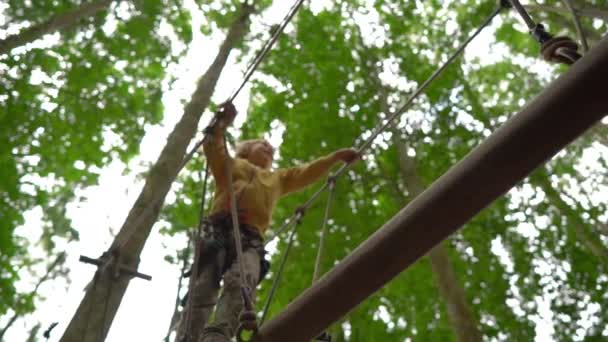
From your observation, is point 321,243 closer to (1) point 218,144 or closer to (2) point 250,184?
(2) point 250,184

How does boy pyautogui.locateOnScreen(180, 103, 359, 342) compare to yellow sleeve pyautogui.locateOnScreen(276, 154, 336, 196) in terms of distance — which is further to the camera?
yellow sleeve pyautogui.locateOnScreen(276, 154, 336, 196)

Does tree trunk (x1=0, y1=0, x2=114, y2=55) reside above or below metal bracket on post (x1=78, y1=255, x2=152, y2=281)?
above

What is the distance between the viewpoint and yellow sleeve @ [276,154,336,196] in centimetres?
328

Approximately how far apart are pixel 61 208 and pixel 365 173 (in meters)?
4.59

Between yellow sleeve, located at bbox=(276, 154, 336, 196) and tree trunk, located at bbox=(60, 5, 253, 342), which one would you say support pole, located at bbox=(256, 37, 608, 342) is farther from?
yellow sleeve, located at bbox=(276, 154, 336, 196)

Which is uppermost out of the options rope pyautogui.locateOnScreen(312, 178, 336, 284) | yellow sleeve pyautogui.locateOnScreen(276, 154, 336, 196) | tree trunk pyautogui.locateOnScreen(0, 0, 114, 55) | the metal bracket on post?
tree trunk pyautogui.locateOnScreen(0, 0, 114, 55)

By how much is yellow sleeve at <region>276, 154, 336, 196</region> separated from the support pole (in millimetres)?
A: 1833

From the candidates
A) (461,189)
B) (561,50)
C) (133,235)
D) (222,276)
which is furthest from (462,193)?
(133,235)

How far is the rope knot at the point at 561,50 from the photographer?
1.48 metres

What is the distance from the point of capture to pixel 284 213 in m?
6.25

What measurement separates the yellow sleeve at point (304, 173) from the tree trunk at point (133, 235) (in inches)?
25.8

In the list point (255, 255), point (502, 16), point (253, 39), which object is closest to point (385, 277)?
point (255, 255)

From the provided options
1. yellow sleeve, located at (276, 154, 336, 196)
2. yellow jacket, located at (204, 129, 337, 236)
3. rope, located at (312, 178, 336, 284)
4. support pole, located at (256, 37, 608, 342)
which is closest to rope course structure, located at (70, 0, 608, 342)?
support pole, located at (256, 37, 608, 342)

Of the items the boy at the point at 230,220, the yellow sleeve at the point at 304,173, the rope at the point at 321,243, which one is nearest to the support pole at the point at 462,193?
the rope at the point at 321,243
